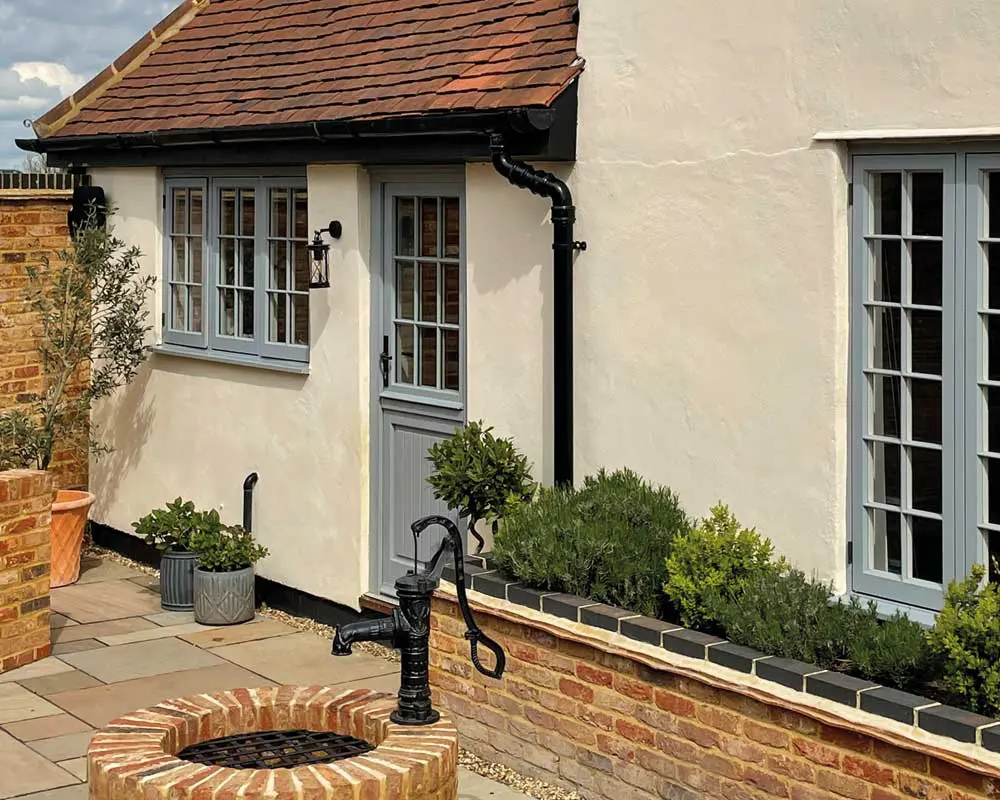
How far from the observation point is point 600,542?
6793 millimetres

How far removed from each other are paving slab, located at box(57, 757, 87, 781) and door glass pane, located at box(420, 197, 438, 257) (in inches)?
133

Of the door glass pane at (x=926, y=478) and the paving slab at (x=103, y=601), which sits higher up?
the door glass pane at (x=926, y=478)

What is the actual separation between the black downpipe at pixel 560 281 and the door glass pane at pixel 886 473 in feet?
5.76

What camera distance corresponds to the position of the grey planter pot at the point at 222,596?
983cm

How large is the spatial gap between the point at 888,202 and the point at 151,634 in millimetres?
5527

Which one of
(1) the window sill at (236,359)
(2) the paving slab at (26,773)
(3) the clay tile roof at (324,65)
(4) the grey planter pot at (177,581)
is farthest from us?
(4) the grey planter pot at (177,581)

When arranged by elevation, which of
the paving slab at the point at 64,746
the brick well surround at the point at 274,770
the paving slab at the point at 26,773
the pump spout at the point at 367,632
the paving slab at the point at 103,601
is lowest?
the paving slab at the point at 26,773

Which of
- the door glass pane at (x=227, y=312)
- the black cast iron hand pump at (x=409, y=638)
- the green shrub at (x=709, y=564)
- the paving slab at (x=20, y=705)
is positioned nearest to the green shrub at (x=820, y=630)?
the green shrub at (x=709, y=564)

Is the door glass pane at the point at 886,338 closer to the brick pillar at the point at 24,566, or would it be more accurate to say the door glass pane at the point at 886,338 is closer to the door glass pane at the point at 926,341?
the door glass pane at the point at 926,341

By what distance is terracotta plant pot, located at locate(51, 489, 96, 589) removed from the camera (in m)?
11.1

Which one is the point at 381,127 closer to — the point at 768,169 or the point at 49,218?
the point at 768,169

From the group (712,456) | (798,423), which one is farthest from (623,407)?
(798,423)

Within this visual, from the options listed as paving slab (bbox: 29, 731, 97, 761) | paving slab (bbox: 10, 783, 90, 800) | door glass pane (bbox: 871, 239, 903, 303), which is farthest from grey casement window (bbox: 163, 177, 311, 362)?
door glass pane (bbox: 871, 239, 903, 303)

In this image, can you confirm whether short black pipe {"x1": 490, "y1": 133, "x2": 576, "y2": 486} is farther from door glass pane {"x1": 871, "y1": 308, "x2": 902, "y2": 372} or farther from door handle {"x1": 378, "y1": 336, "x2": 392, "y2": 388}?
door glass pane {"x1": 871, "y1": 308, "x2": 902, "y2": 372}
